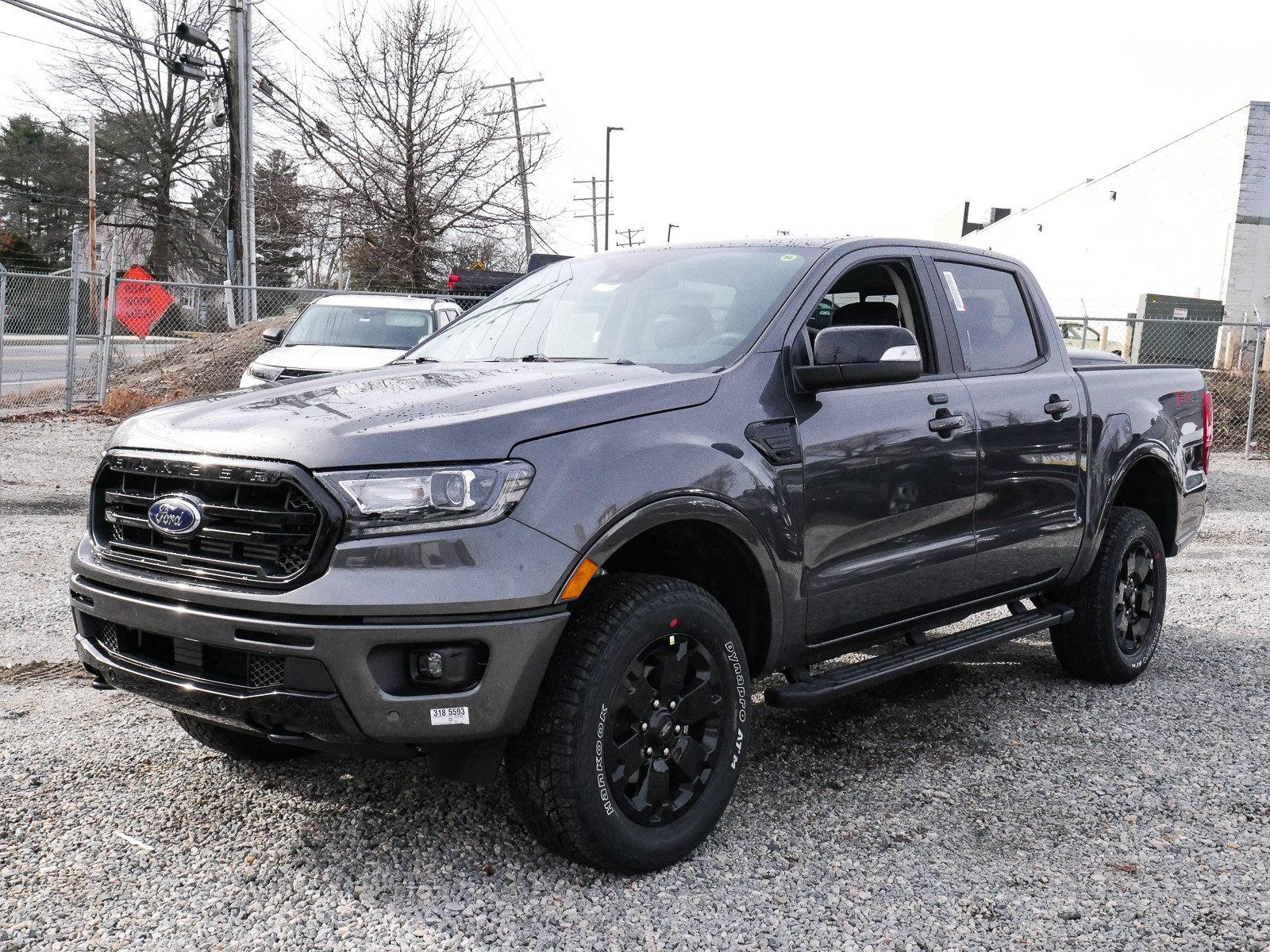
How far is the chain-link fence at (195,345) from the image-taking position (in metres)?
12.9

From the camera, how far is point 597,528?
301 centimetres

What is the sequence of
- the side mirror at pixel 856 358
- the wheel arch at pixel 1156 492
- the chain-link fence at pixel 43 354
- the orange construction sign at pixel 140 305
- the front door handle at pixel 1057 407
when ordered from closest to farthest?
the side mirror at pixel 856 358, the front door handle at pixel 1057 407, the wheel arch at pixel 1156 492, the chain-link fence at pixel 43 354, the orange construction sign at pixel 140 305

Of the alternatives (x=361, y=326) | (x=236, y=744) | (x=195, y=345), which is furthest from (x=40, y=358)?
(x=236, y=744)

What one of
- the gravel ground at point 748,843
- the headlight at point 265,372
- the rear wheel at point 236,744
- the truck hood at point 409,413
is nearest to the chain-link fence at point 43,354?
the headlight at point 265,372

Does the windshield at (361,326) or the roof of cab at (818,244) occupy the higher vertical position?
the roof of cab at (818,244)

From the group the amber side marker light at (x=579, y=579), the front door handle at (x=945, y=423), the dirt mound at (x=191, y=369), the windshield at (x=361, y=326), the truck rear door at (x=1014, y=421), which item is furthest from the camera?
the dirt mound at (x=191, y=369)

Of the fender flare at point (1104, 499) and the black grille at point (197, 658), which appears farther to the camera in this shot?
the fender flare at point (1104, 499)

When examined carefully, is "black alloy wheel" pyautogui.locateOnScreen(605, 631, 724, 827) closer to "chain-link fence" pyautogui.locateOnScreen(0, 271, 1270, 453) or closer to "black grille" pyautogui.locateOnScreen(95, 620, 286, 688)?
"black grille" pyautogui.locateOnScreen(95, 620, 286, 688)

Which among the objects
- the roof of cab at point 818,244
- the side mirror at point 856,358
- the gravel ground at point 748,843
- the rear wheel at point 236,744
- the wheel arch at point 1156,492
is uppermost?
the roof of cab at point 818,244

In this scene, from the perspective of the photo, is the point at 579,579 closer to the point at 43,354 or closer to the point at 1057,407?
the point at 1057,407

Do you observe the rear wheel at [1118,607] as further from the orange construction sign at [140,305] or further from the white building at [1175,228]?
the white building at [1175,228]

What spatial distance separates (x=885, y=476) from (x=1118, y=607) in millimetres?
2046

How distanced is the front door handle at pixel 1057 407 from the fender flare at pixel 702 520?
6.04ft

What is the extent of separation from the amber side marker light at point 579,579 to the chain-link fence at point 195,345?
8649 millimetres
